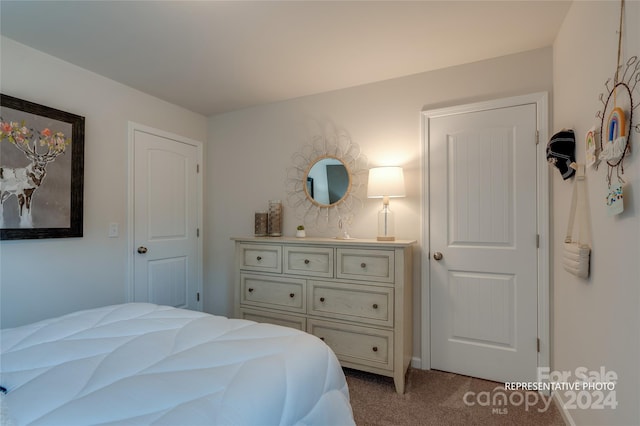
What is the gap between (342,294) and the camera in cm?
235

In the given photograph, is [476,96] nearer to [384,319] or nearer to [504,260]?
[504,260]

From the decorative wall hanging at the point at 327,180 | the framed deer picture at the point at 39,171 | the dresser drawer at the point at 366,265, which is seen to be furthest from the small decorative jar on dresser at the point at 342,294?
the framed deer picture at the point at 39,171

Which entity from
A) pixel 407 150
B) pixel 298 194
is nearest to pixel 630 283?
pixel 407 150

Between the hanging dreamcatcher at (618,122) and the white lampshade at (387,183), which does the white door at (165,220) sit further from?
the hanging dreamcatcher at (618,122)

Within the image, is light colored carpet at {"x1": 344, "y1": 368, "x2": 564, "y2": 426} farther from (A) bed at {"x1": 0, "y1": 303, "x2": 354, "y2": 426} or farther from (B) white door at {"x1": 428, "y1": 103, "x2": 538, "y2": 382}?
(A) bed at {"x1": 0, "y1": 303, "x2": 354, "y2": 426}

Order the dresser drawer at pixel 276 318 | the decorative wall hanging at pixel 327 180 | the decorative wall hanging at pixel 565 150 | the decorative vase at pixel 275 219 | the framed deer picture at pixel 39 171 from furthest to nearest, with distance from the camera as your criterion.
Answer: the decorative vase at pixel 275 219, the decorative wall hanging at pixel 327 180, the dresser drawer at pixel 276 318, the framed deer picture at pixel 39 171, the decorative wall hanging at pixel 565 150

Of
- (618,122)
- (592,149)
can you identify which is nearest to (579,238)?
(592,149)

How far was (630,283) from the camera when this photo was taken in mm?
1131

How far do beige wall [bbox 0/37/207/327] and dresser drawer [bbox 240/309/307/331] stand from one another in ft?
3.77

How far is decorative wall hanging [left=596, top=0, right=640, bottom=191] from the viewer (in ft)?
3.72

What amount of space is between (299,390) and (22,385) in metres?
0.86

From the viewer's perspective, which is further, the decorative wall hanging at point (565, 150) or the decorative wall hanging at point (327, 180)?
the decorative wall hanging at point (327, 180)

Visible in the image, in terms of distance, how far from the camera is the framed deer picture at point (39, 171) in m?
2.04

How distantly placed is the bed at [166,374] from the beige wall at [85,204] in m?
1.00
